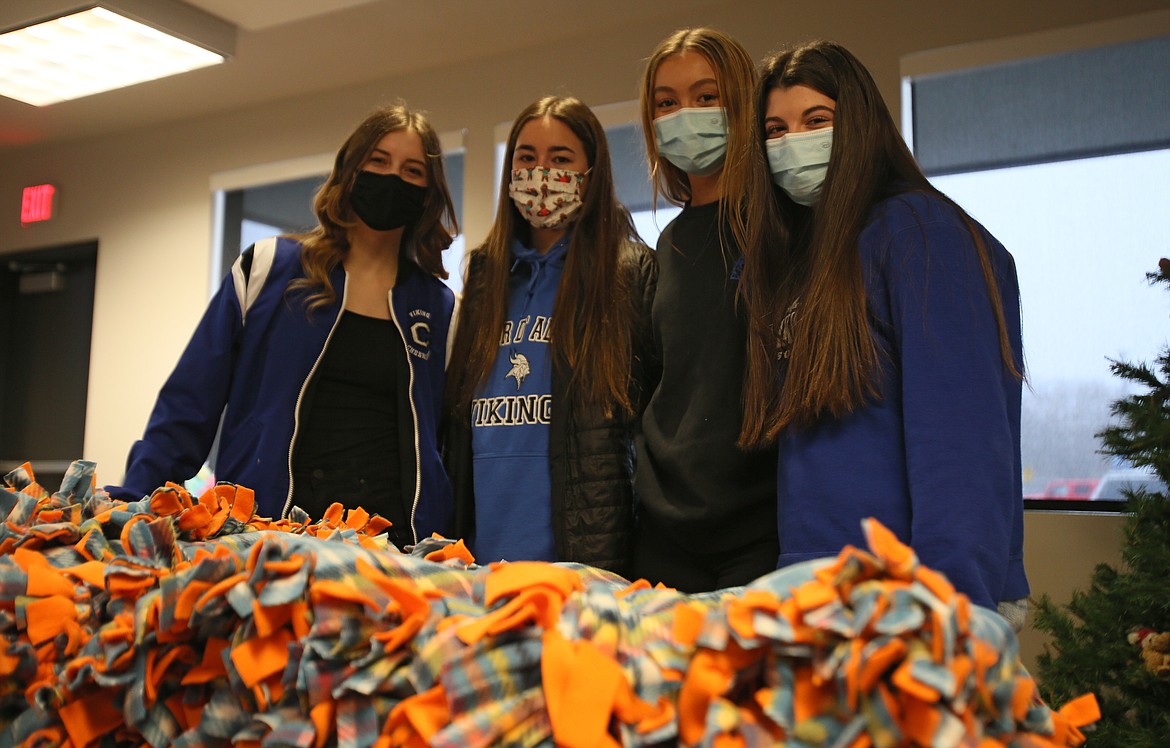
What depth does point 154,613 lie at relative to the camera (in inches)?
24.1

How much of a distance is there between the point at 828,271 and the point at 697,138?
1.76ft

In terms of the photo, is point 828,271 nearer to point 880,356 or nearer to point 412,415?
point 880,356

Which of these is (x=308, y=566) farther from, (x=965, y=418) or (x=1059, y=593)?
(x=1059, y=593)

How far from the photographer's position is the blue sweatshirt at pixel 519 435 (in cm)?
164

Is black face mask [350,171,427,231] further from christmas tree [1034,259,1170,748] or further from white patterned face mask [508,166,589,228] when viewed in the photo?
christmas tree [1034,259,1170,748]

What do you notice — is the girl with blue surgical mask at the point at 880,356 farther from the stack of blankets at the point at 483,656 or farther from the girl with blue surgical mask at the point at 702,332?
the stack of blankets at the point at 483,656

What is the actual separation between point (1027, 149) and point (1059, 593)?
1.54 m

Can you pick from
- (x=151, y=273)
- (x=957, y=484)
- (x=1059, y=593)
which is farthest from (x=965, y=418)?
(x=151, y=273)

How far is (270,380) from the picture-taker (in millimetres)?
1759

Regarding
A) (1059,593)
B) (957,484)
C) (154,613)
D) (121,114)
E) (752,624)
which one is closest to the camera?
(752,624)

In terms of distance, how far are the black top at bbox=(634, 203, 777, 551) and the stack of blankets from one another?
0.62m

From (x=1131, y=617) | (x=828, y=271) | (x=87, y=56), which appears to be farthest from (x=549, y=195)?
(x=87, y=56)

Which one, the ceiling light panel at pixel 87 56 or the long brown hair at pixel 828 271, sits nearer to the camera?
the long brown hair at pixel 828 271

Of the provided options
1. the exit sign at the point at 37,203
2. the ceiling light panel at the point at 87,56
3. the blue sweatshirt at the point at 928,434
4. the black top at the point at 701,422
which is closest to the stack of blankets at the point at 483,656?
the blue sweatshirt at the point at 928,434
